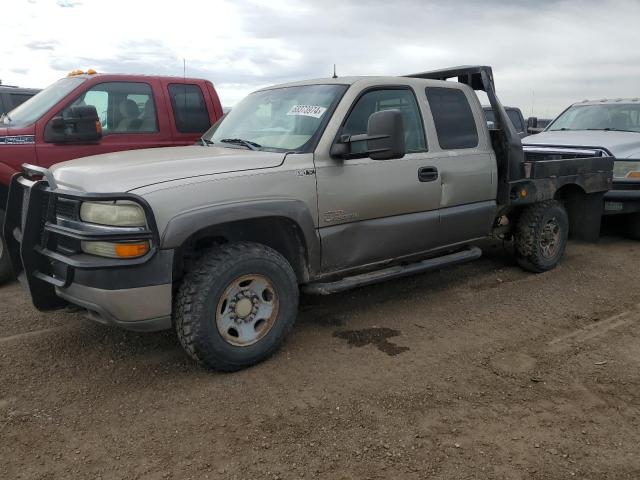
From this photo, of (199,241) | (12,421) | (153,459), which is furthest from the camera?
(199,241)

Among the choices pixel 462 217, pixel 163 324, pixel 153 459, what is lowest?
pixel 153 459

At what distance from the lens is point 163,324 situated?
10.7 feet

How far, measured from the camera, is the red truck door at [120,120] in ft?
17.7

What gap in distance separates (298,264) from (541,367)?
1.75m

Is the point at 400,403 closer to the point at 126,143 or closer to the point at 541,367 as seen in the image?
the point at 541,367

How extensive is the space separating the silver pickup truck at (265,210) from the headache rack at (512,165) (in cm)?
3

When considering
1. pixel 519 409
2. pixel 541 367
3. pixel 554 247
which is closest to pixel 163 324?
pixel 519 409

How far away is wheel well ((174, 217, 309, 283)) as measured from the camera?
11.5 ft

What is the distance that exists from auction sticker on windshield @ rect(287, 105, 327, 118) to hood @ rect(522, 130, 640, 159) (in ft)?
15.1

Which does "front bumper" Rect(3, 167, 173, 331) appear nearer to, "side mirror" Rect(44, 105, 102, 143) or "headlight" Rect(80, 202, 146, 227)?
"headlight" Rect(80, 202, 146, 227)

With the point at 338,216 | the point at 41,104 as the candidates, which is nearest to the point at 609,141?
the point at 338,216

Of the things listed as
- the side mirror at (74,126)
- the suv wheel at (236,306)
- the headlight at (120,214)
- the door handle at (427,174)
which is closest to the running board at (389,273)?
the suv wheel at (236,306)

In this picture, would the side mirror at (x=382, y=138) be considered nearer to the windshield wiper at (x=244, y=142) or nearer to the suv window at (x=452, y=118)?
the windshield wiper at (x=244, y=142)

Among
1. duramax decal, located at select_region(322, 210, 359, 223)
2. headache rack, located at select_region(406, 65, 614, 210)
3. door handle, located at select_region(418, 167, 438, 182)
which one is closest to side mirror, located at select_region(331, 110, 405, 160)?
duramax decal, located at select_region(322, 210, 359, 223)
